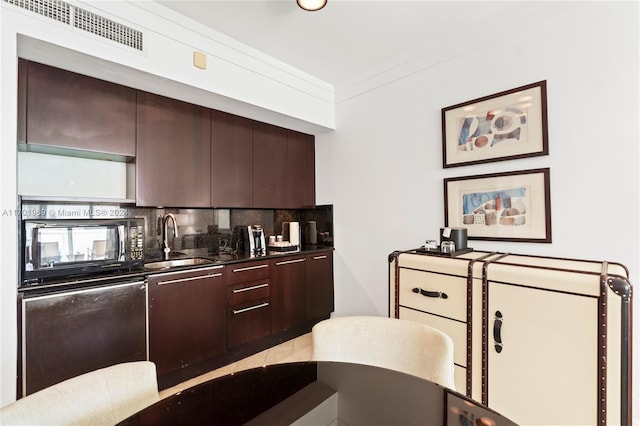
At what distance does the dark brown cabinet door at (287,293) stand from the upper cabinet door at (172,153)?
3.21 feet

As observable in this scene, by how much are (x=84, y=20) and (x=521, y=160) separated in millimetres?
3056

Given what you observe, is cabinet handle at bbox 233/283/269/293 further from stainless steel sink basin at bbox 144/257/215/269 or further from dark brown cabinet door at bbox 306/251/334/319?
dark brown cabinet door at bbox 306/251/334/319

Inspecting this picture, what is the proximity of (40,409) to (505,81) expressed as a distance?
9.93ft

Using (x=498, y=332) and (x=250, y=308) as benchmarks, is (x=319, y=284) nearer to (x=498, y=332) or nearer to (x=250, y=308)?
(x=250, y=308)

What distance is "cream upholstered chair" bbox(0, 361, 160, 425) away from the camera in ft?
2.67

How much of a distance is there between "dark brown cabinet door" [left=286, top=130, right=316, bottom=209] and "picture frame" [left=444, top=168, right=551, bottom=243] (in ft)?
5.58

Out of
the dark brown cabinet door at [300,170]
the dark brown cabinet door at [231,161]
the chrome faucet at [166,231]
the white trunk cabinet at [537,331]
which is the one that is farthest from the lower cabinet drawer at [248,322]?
the white trunk cabinet at [537,331]

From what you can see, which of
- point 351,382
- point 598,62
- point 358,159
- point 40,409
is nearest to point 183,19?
point 358,159

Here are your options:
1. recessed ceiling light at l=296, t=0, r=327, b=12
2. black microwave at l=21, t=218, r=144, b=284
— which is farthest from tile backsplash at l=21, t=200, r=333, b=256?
recessed ceiling light at l=296, t=0, r=327, b=12

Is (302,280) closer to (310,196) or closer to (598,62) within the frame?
(310,196)

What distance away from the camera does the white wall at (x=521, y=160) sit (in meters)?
1.79

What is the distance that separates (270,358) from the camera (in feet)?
9.05

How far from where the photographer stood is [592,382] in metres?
1.33

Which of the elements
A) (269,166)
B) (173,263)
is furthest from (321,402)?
(269,166)
